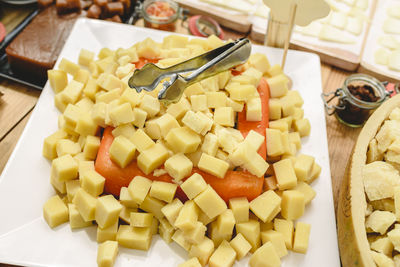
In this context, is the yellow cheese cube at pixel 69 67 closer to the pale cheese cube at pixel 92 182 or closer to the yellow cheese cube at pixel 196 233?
the pale cheese cube at pixel 92 182

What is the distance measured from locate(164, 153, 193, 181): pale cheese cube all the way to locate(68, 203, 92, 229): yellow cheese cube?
29 cm

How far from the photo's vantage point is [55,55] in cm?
167

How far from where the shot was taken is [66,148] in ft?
4.15

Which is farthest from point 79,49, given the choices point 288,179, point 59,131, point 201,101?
point 288,179

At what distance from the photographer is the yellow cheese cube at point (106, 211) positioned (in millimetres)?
1109

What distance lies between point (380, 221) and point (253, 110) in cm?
49

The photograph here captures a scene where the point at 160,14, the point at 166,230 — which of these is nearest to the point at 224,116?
the point at 166,230

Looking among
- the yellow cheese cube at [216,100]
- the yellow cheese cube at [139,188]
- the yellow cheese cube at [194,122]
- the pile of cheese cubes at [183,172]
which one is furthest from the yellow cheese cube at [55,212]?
the yellow cheese cube at [216,100]

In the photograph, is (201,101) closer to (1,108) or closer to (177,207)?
(177,207)

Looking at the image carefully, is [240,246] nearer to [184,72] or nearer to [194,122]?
[194,122]

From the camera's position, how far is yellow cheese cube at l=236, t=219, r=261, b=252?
1.15 metres

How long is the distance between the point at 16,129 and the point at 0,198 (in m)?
0.41

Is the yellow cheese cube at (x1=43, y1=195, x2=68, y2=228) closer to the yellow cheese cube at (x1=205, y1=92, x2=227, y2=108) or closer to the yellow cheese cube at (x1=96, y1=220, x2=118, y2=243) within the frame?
the yellow cheese cube at (x1=96, y1=220, x2=118, y2=243)

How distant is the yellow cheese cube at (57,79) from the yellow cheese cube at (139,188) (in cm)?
53
